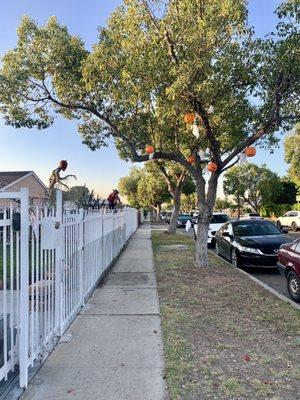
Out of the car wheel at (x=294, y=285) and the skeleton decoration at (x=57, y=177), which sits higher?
the skeleton decoration at (x=57, y=177)

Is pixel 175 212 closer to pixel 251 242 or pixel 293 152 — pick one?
pixel 251 242

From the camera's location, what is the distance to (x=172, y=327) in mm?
5836

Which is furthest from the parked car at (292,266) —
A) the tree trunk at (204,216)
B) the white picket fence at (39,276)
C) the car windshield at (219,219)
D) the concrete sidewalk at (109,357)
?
the car windshield at (219,219)

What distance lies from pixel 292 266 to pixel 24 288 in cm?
555

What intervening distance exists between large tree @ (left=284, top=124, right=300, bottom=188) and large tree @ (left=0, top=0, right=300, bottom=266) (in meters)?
28.1

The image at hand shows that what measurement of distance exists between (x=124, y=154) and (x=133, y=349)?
60.8ft

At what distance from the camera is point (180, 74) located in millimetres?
9266

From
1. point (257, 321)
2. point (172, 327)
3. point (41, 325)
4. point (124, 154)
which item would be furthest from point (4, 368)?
point (124, 154)

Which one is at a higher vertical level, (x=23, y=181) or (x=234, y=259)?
(x=23, y=181)

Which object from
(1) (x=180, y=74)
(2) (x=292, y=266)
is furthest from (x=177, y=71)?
(2) (x=292, y=266)

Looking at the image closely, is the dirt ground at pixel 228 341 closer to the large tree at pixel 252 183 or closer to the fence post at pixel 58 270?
the fence post at pixel 58 270

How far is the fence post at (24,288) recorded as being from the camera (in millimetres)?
3714

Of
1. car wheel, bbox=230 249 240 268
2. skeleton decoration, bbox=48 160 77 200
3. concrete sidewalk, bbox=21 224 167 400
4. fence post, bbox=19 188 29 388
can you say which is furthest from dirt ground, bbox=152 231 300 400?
Result: skeleton decoration, bbox=48 160 77 200

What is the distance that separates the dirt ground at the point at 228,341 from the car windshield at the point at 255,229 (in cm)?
381
